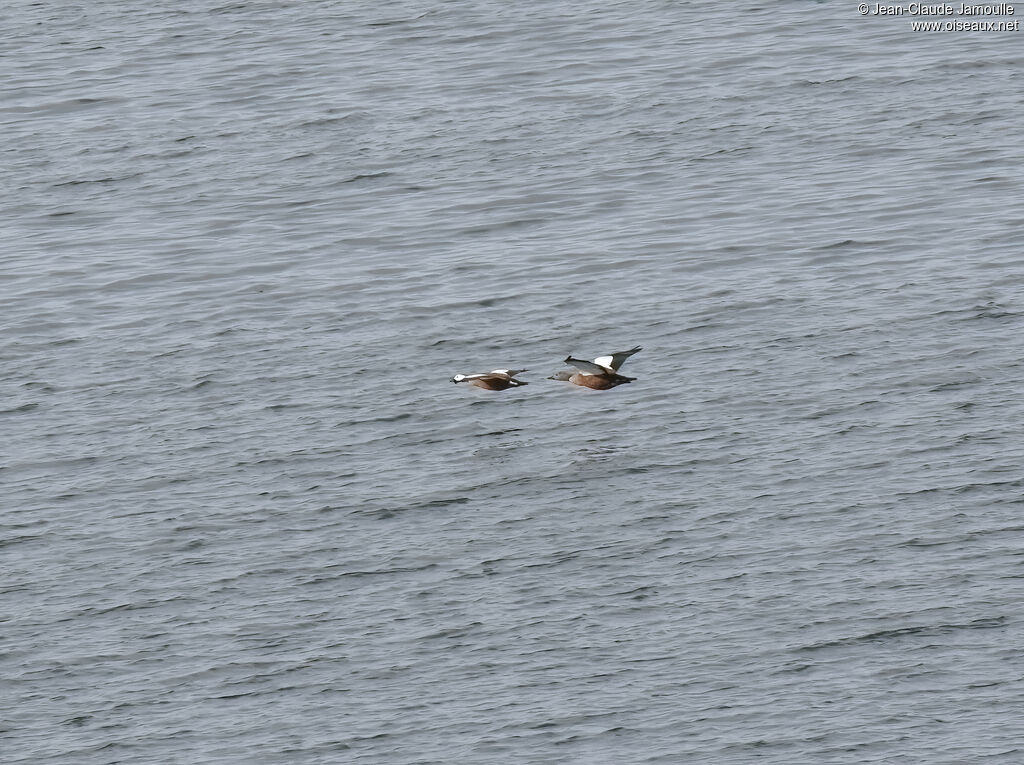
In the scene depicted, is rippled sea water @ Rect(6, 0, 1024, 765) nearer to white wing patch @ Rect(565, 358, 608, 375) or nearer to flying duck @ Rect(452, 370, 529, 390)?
flying duck @ Rect(452, 370, 529, 390)

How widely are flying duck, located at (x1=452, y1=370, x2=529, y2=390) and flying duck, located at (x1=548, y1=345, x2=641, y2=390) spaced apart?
0.51m

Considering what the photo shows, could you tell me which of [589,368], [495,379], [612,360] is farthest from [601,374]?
[495,379]

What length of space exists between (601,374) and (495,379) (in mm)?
1472

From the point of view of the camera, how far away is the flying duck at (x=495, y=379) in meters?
24.8

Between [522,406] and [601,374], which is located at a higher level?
[601,374]

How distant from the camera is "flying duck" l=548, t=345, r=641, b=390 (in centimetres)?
2422

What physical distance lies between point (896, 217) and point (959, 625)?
45.1ft

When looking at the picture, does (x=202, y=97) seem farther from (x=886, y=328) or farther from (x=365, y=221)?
(x=886, y=328)

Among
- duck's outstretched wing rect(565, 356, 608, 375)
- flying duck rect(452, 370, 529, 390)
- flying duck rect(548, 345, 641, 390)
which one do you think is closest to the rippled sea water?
flying duck rect(452, 370, 529, 390)

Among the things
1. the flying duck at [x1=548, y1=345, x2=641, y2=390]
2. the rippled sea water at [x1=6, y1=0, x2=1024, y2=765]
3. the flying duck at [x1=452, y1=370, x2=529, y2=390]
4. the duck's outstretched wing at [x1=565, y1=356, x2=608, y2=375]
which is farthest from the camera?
the flying duck at [x1=452, y1=370, x2=529, y2=390]

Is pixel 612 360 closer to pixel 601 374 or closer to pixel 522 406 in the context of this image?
pixel 601 374

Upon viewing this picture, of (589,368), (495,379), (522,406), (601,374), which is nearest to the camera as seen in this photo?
(589,368)

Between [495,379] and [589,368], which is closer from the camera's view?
[589,368]

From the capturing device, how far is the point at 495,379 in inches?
979
